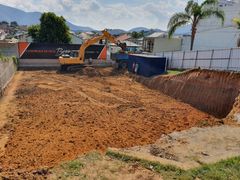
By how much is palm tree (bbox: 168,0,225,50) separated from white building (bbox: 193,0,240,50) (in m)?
3.10

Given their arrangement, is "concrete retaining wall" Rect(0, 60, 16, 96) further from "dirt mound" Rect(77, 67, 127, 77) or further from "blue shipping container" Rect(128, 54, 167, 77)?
"blue shipping container" Rect(128, 54, 167, 77)

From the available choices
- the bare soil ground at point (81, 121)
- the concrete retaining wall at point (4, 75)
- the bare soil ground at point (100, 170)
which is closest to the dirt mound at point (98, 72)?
the bare soil ground at point (81, 121)

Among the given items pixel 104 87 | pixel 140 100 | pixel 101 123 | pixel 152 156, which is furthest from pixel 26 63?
pixel 152 156

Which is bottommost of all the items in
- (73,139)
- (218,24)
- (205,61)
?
(73,139)

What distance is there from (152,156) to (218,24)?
72.6 ft

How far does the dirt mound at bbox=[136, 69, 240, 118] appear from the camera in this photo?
10.2 m

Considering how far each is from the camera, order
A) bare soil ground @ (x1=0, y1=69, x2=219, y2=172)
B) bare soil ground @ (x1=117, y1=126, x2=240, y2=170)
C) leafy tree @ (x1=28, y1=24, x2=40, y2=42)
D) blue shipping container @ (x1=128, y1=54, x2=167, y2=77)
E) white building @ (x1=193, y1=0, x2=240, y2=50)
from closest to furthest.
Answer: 1. bare soil ground @ (x1=117, y1=126, x2=240, y2=170)
2. bare soil ground @ (x1=0, y1=69, x2=219, y2=172)
3. blue shipping container @ (x1=128, y1=54, x2=167, y2=77)
4. white building @ (x1=193, y1=0, x2=240, y2=50)
5. leafy tree @ (x1=28, y1=24, x2=40, y2=42)

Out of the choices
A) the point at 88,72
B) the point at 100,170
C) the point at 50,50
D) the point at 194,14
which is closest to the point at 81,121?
the point at 100,170

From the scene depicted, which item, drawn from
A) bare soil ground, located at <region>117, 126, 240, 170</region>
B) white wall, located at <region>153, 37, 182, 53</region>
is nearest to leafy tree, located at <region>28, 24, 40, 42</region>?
white wall, located at <region>153, 37, 182, 53</region>

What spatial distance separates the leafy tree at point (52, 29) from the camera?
29453 mm

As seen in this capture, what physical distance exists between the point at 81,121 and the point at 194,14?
15.8m

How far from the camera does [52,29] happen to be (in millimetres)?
29688

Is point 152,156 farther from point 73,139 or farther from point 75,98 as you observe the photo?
point 75,98

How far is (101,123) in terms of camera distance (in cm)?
859
